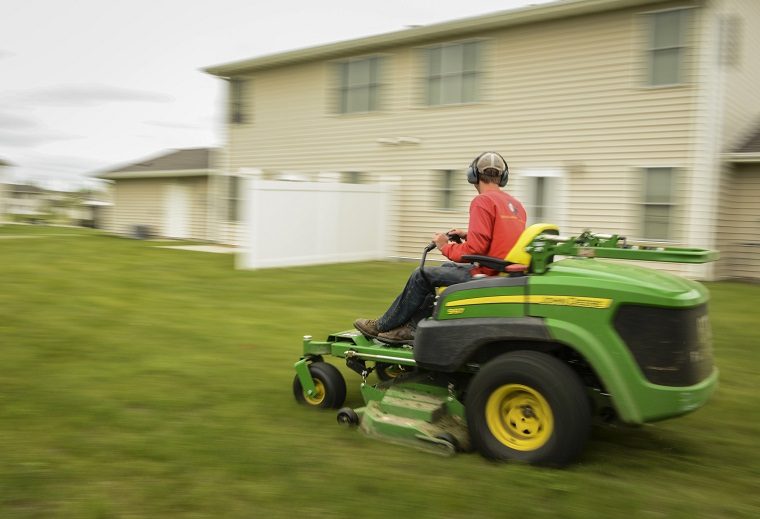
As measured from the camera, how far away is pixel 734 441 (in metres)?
4.72

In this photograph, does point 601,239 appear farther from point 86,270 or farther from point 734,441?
point 86,270

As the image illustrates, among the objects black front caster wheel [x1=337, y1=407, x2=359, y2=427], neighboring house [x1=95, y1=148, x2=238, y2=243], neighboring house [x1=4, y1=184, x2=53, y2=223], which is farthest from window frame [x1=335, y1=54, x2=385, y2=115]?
neighboring house [x1=4, y1=184, x2=53, y2=223]

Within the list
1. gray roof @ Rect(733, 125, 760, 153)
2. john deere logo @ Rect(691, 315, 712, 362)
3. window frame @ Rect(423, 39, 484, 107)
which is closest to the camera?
john deere logo @ Rect(691, 315, 712, 362)

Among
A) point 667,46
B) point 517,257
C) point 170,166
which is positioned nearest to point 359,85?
point 667,46

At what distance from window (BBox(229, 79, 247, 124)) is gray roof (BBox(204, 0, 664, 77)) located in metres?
0.36

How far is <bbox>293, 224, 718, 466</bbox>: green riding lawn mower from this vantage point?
151 inches

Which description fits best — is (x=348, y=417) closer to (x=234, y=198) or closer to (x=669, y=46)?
(x=669, y=46)

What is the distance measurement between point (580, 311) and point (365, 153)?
16.2m

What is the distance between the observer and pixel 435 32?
1769 centimetres

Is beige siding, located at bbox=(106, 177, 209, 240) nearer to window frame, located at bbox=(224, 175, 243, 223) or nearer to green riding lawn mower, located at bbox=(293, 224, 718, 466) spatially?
window frame, located at bbox=(224, 175, 243, 223)

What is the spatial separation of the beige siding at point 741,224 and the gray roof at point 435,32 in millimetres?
4148

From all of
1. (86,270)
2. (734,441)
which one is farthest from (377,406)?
(86,270)

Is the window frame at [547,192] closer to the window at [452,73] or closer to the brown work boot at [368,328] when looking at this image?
the window at [452,73]

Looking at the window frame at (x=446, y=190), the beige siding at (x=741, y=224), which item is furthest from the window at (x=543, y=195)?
the beige siding at (x=741, y=224)
